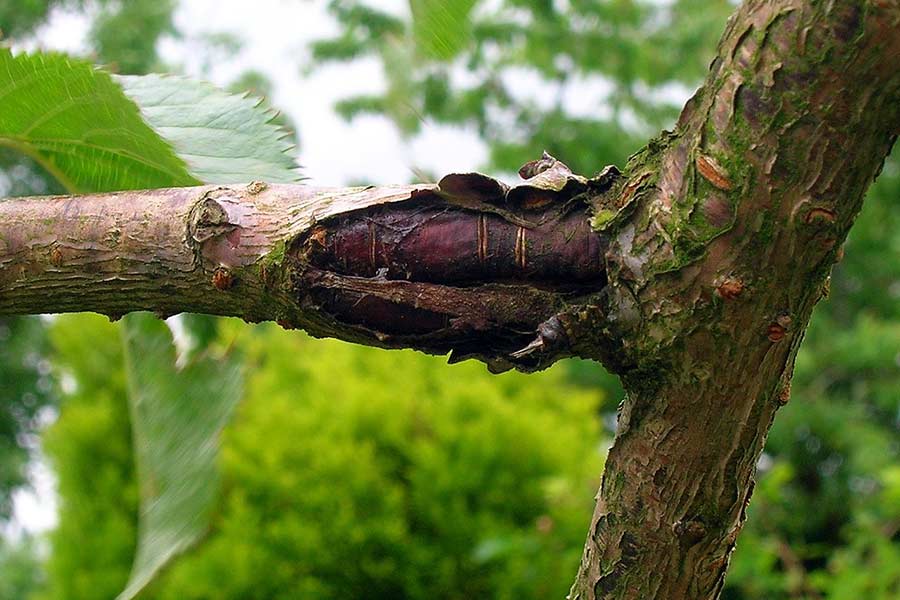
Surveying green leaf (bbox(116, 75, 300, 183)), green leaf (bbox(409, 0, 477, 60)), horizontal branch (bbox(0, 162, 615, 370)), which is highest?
green leaf (bbox(409, 0, 477, 60))

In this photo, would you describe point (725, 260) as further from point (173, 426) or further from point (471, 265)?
point (173, 426)

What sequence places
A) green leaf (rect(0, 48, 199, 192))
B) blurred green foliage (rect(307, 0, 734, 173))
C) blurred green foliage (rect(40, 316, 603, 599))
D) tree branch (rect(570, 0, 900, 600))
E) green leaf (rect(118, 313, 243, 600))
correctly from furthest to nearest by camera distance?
blurred green foliage (rect(307, 0, 734, 173)) < blurred green foliage (rect(40, 316, 603, 599)) < green leaf (rect(118, 313, 243, 600)) < green leaf (rect(0, 48, 199, 192)) < tree branch (rect(570, 0, 900, 600))

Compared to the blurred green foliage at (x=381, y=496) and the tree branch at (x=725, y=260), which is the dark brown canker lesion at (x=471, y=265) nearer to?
the tree branch at (x=725, y=260)

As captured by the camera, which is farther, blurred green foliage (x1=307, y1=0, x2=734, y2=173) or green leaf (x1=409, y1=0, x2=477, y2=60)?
blurred green foliage (x1=307, y1=0, x2=734, y2=173)

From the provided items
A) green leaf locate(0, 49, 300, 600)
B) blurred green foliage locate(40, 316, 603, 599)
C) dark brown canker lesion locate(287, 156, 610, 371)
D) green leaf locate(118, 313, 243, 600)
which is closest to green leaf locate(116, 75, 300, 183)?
green leaf locate(0, 49, 300, 600)

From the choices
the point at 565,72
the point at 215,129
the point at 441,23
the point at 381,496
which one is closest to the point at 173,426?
the point at 215,129

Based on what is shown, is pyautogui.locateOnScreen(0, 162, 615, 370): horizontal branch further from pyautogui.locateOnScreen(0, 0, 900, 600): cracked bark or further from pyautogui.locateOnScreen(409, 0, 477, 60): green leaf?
pyautogui.locateOnScreen(409, 0, 477, 60): green leaf
